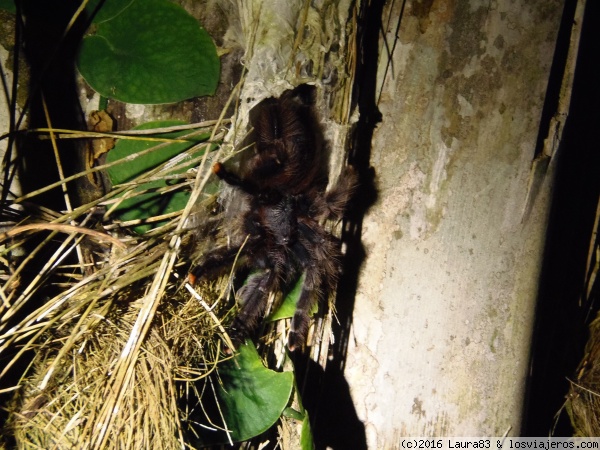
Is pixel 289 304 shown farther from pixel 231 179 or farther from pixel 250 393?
pixel 231 179

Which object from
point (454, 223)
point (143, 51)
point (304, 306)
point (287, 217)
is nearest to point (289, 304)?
point (304, 306)

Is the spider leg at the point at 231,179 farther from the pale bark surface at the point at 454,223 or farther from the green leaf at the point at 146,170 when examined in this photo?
the pale bark surface at the point at 454,223

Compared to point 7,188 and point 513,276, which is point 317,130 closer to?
point 513,276

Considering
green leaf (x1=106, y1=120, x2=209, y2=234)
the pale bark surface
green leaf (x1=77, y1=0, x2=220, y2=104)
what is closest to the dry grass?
green leaf (x1=106, y1=120, x2=209, y2=234)

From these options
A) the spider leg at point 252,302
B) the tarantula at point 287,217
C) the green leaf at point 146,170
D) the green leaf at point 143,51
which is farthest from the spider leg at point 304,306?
the green leaf at point 143,51

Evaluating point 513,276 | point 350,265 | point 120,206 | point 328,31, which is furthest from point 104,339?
point 513,276
